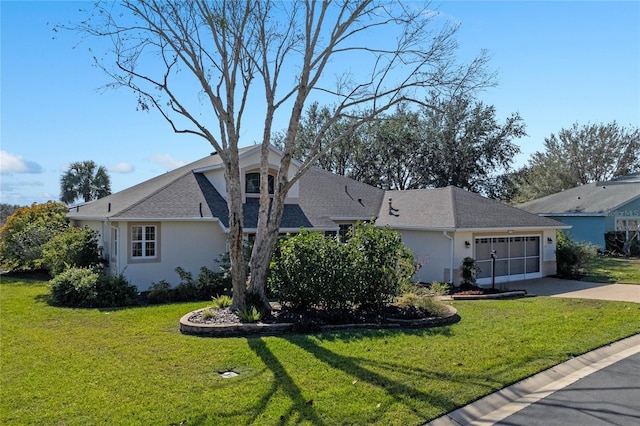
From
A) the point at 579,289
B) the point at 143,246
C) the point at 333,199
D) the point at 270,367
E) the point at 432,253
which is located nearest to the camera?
the point at 270,367

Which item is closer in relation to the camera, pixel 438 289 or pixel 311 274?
pixel 311 274

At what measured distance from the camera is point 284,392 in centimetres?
667

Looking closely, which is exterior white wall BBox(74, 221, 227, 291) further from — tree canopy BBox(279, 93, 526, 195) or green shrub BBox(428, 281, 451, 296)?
tree canopy BBox(279, 93, 526, 195)

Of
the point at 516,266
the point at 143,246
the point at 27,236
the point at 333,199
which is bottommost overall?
the point at 516,266

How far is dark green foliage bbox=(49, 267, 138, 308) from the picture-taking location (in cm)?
1403

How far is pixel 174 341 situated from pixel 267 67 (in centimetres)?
719

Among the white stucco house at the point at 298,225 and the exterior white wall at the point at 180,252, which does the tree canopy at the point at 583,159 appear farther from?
the exterior white wall at the point at 180,252

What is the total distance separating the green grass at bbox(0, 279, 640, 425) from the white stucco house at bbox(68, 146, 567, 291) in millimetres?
4812

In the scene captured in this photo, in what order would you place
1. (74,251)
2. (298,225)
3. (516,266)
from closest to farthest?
(74,251) → (298,225) → (516,266)

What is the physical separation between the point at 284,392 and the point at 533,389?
12.5 feet

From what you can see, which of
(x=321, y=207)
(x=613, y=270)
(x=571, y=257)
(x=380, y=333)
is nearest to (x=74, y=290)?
(x=380, y=333)

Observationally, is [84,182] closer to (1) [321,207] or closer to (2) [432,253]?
(1) [321,207]

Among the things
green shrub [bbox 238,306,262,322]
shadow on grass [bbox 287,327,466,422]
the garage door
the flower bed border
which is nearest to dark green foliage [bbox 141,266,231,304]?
green shrub [bbox 238,306,262,322]

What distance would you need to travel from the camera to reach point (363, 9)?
12297 mm
